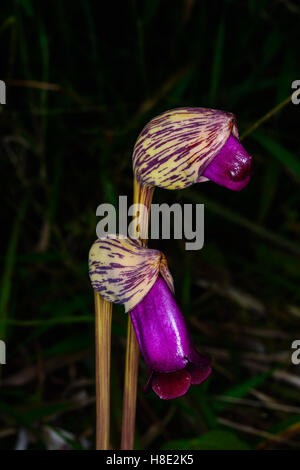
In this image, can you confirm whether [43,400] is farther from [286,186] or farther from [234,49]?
[234,49]

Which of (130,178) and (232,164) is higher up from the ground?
(130,178)

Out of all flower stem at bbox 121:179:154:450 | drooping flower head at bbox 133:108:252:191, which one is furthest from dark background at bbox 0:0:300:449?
drooping flower head at bbox 133:108:252:191

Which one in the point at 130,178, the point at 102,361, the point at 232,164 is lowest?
the point at 102,361

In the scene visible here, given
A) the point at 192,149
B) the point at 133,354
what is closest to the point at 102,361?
the point at 133,354

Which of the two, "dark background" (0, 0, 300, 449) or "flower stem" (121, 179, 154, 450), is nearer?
"flower stem" (121, 179, 154, 450)

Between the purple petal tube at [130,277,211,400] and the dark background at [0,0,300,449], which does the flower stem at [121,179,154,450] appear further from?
the dark background at [0,0,300,449]

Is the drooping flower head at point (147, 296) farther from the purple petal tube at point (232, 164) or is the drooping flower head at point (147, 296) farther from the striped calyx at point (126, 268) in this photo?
the purple petal tube at point (232, 164)

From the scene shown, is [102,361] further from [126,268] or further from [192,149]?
[192,149]

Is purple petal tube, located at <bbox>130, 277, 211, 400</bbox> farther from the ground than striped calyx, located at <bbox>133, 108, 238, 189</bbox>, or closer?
closer
